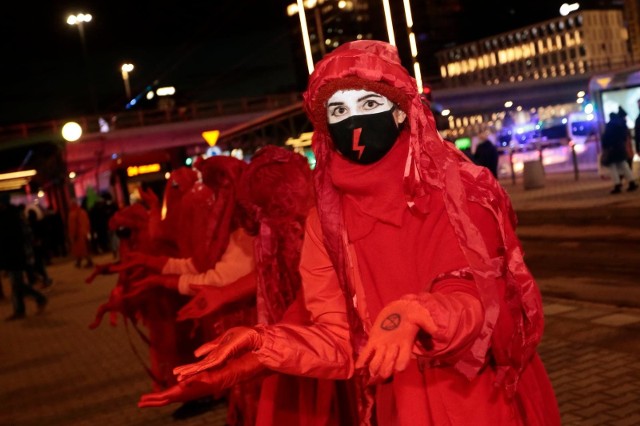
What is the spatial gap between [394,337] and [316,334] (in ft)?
2.18

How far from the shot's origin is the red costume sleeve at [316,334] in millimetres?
2439

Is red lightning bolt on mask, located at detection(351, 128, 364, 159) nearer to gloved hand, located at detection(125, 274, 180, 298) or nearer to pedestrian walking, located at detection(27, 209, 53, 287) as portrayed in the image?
gloved hand, located at detection(125, 274, 180, 298)

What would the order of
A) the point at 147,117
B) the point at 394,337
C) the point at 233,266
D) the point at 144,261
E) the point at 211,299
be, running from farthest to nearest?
1. the point at 147,117
2. the point at 144,261
3. the point at 233,266
4. the point at 211,299
5. the point at 394,337

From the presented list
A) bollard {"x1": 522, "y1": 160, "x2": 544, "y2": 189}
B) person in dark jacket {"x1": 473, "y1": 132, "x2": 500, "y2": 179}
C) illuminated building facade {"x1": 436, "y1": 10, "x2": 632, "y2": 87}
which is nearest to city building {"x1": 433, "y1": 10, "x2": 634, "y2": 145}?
illuminated building facade {"x1": 436, "y1": 10, "x2": 632, "y2": 87}

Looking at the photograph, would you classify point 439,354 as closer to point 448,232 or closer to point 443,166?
point 448,232

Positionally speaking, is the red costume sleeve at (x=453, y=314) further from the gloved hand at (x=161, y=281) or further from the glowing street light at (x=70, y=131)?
the glowing street light at (x=70, y=131)

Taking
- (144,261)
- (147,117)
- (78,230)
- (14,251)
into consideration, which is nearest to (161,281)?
(144,261)

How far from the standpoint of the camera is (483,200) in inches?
95.1

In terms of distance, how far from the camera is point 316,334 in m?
2.57

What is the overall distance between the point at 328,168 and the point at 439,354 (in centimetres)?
90

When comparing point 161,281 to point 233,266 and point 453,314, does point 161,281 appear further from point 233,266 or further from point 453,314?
point 453,314

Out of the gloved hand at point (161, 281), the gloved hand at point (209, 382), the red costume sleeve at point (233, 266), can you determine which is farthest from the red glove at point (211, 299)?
the gloved hand at point (209, 382)

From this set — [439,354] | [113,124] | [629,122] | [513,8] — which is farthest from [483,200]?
[513,8]

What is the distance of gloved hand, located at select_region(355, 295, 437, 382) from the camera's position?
6.25 feet
